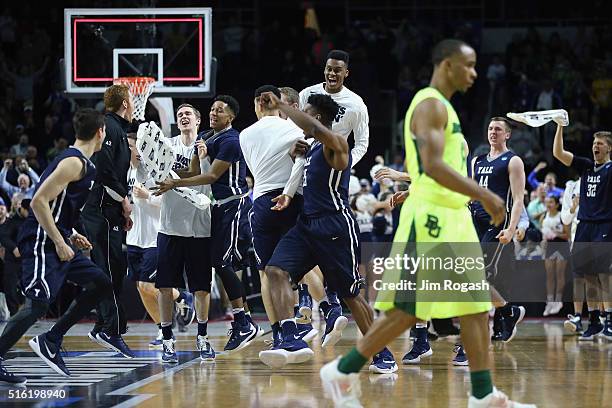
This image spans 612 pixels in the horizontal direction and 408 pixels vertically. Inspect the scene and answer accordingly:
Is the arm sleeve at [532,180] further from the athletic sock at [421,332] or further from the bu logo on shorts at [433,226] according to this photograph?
the bu logo on shorts at [433,226]

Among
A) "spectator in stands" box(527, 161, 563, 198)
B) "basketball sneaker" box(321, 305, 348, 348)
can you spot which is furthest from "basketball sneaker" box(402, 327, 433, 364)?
"spectator in stands" box(527, 161, 563, 198)

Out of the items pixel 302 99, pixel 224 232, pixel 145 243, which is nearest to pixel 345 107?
pixel 302 99

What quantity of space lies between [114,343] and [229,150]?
80.4 inches

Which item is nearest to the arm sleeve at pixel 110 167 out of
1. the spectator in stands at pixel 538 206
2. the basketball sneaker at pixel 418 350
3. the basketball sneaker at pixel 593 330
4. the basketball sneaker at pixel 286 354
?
the basketball sneaker at pixel 286 354

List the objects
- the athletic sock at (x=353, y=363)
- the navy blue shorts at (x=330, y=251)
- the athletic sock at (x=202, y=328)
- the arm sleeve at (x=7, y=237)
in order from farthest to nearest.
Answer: the arm sleeve at (x=7, y=237) < the athletic sock at (x=202, y=328) < the navy blue shorts at (x=330, y=251) < the athletic sock at (x=353, y=363)

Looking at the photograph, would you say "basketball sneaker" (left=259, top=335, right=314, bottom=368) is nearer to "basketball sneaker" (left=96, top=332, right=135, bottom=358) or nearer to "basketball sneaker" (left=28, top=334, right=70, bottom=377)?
"basketball sneaker" (left=28, top=334, right=70, bottom=377)

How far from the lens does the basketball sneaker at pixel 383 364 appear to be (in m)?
7.95

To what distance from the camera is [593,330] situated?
448 inches

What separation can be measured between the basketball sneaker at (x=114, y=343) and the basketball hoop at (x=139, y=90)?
294 centimetres

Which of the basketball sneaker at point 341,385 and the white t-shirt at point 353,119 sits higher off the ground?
the white t-shirt at point 353,119

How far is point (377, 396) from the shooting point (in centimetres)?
687

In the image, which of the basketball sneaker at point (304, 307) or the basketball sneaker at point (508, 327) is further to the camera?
the basketball sneaker at point (508, 327)

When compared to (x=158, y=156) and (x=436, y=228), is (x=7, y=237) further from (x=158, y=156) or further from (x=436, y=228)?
(x=436, y=228)

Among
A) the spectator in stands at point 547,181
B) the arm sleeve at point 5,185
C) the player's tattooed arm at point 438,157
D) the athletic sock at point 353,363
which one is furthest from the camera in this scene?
the arm sleeve at point 5,185
